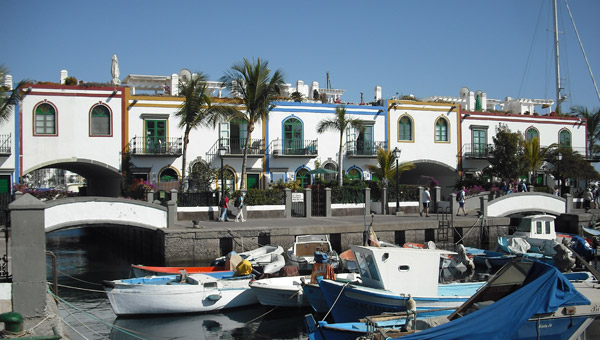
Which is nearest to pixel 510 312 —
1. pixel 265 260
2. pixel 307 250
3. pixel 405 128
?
pixel 265 260

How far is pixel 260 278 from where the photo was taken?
19.4 meters

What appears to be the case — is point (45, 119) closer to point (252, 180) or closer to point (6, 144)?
point (6, 144)

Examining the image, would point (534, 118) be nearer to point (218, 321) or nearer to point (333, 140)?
point (333, 140)

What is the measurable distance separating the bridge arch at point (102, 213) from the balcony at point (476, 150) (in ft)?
87.1

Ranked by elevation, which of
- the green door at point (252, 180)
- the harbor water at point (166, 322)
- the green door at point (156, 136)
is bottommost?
the harbor water at point (166, 322)

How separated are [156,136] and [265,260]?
16575 mm

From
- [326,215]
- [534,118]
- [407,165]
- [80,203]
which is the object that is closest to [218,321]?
[80,203]

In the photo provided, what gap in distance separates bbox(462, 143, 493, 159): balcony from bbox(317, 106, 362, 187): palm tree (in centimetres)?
1051

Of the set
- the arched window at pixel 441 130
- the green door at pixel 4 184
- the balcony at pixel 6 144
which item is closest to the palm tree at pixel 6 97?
the balcony at pixel 6 144

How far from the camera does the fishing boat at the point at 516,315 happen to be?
10.2m

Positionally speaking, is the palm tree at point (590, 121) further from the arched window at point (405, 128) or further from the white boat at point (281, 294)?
the white boat at point (281, 294)

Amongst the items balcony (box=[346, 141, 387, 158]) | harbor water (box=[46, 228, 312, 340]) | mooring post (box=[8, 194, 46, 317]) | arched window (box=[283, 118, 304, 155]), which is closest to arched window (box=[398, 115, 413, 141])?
balcony (box=[346, 141, 387, 158])

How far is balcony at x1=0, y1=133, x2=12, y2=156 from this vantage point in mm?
31545

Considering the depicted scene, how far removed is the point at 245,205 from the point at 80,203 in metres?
8.83
